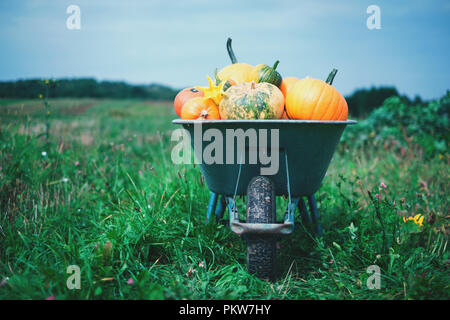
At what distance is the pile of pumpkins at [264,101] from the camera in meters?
1.83

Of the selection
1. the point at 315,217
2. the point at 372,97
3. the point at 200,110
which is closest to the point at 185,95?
the point at 200,110

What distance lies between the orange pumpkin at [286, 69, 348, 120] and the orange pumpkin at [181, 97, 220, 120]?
462 mm

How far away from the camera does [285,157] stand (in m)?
1.88

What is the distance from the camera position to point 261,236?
5.84 ft

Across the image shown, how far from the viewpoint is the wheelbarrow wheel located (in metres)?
1.80
